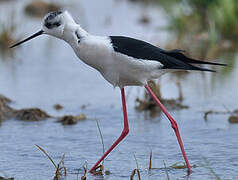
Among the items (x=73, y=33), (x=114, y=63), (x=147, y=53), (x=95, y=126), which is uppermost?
(x=73, y=33)

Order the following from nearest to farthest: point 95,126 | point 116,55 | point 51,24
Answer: point 116,55, point 51,24, point 95,126

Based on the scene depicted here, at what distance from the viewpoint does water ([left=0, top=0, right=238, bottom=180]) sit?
16.2 ft

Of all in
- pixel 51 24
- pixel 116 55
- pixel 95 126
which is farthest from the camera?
pixel 95 126

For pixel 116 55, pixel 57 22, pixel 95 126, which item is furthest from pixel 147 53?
pixel 95 126

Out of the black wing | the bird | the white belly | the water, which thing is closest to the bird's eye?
the bird

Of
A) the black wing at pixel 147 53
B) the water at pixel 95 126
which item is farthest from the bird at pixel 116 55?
the water at pixel 95 126

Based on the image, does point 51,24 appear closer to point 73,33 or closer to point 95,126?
point 73,33

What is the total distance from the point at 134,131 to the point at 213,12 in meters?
5.76

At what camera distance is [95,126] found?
20.8 ft

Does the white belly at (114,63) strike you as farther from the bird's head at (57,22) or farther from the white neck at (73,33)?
the bird's head at (57,22)

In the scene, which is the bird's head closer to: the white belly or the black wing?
the white belly

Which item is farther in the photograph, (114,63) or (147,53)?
(147,53)

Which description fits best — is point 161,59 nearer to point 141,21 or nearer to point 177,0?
point 177,0

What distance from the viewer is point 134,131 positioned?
239 inches
